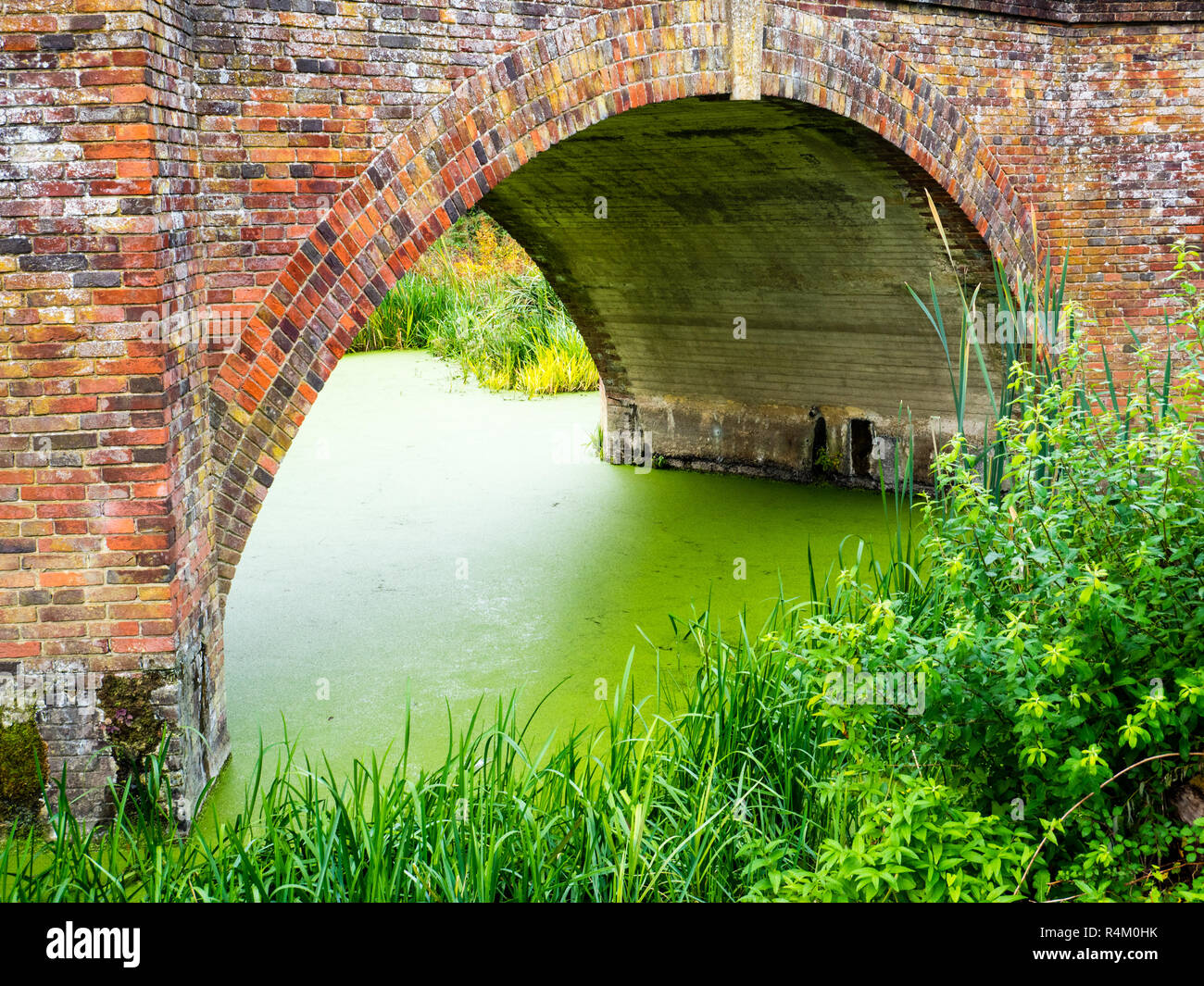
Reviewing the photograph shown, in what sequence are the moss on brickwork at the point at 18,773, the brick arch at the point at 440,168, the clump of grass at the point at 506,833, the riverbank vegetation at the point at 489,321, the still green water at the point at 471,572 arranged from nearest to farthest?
the clump of grass at the point at 506,833 < the moss on brickwork at the point at 18,773 < the brick arch at the point at 440,168 < the still green water at the point at 471,572 < the riverbank vegetation at the point at 489,321

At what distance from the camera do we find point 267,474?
5203mm

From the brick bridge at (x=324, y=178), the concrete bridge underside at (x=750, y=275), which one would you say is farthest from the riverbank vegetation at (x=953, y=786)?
the concrete bridge underside at (x=750, y=275)

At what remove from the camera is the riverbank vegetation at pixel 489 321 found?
14.1m

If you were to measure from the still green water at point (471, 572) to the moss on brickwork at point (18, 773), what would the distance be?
0.68 m

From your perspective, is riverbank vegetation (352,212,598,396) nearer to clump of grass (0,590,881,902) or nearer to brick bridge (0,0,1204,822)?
brick bridge (0,0,1204,822)

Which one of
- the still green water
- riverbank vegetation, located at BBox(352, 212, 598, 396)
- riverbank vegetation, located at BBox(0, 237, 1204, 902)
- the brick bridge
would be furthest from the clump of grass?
riverbank vegetation, located at BBox(352, 212, 598, 396)

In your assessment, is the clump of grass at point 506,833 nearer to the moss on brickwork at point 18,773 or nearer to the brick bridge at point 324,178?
the moss on brickwork at point 18,773

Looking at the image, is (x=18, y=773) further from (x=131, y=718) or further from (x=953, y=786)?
(x=953, y=786)

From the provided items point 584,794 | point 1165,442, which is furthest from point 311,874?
point 1165,442

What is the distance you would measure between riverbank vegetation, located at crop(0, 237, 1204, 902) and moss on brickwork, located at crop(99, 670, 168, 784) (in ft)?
1.04

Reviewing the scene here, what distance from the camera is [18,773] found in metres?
4.41

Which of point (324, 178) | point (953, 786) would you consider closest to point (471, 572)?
point (324, 178)

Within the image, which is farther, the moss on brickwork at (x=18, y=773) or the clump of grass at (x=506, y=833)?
the moss on brickwork at (x=18, y=773)

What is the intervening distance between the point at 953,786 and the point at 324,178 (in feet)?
11.0
